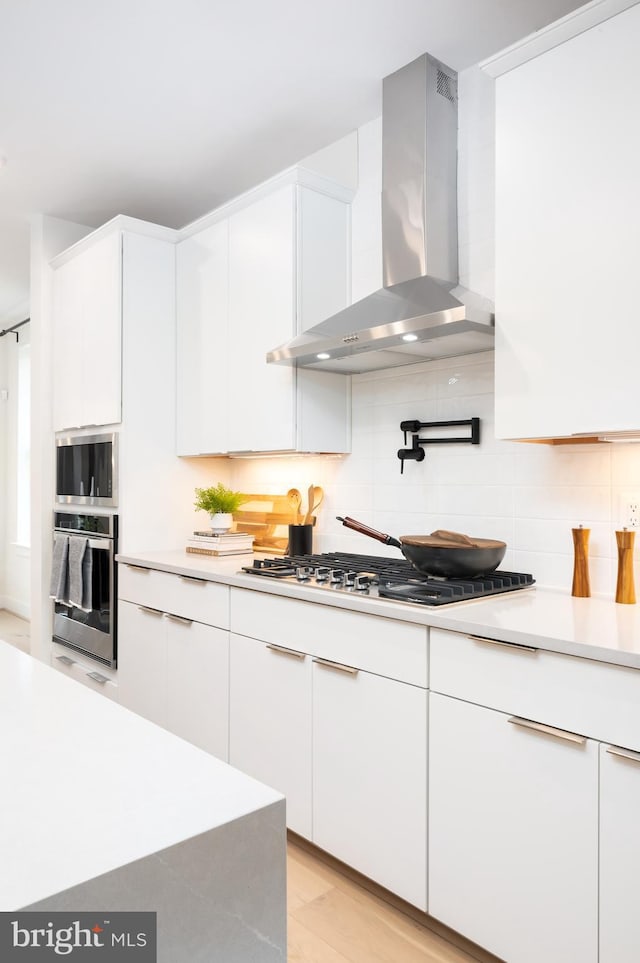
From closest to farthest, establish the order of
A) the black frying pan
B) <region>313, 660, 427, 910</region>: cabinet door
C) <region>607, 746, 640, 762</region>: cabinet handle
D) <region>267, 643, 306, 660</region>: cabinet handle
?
<region>607, 746, 640, 762</region>: cabinet handle → <region>313, 660, 427, 910</region>: cabinet door → the black frying pan → <region>267, 643, 306, 660</region>: cabinet handle

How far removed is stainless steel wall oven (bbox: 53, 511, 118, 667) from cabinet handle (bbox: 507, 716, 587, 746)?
2.22 metres

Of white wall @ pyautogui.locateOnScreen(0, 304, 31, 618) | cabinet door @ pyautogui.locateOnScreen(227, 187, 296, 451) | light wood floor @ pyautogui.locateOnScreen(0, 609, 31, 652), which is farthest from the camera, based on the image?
white wall @ pyautogui.locateOnScreen(0, 304, 31, 618)

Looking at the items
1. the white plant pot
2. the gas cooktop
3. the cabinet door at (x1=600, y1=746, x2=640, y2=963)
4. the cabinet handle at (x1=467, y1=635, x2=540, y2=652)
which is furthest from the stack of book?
the cabinet door at (x1=600, y1=746, x2=640, y2=963)

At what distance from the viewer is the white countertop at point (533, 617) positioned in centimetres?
148

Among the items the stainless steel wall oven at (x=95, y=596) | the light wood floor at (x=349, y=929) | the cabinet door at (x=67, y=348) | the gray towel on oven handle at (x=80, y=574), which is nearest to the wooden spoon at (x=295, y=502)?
the stainless steel wall oven at (x=95, y=596)

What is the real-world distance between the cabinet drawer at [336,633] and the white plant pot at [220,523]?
80 cm

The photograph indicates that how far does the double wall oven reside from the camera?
328cm

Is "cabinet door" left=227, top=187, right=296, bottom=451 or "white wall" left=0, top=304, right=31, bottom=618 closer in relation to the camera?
"cabinet door" left=227, top=187, right=296, bottom=451

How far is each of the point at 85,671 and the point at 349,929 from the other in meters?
2.07

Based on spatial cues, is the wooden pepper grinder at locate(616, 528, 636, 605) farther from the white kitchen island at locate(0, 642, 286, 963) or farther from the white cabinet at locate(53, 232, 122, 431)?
the white cabinet at locate(53, 232, 122, 431)

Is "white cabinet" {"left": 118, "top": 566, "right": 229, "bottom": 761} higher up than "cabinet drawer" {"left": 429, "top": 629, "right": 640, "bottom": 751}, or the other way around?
"cabinet drawer" {"left": 429, "top": 629, "right": 640, "bottom": 751}

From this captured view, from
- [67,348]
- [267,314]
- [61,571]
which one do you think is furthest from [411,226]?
[61,571]

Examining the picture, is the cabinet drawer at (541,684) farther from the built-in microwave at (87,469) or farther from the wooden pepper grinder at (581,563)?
the built-in microwave at (87,469)

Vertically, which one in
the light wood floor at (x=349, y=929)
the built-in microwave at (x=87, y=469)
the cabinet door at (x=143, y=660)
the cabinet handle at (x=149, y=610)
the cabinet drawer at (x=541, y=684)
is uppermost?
the built-in microwave at (x=87, y=469)
